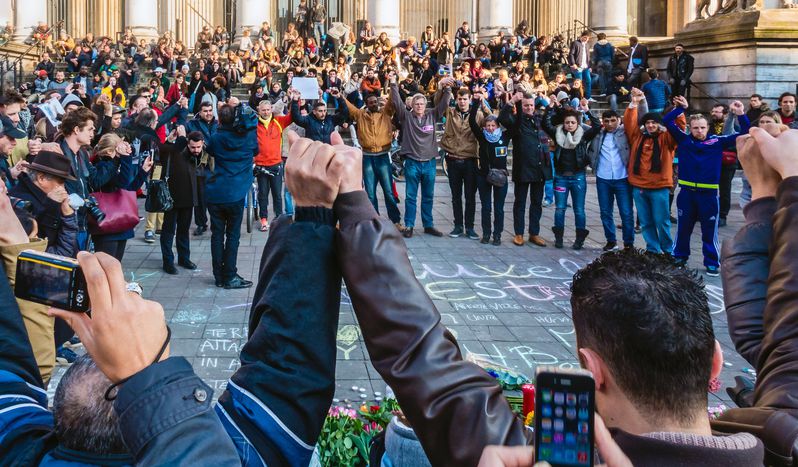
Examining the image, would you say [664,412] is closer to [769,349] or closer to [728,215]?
[769,349]

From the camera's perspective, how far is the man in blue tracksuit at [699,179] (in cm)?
932

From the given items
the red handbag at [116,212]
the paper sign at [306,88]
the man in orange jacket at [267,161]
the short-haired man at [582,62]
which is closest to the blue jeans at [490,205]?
the man in orange jacket at [267,161]

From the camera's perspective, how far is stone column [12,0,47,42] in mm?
27109

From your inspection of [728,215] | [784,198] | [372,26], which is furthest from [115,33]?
[784,198]

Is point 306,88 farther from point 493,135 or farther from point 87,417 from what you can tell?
point 87,417

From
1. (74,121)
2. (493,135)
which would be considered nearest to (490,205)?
(493,135)

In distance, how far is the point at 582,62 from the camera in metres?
23.9

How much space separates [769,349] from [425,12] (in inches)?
1335

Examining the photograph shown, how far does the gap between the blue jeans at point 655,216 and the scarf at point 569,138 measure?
103 centimetres

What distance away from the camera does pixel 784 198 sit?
218cm

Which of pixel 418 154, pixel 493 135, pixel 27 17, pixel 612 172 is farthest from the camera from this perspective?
pixel 27 17

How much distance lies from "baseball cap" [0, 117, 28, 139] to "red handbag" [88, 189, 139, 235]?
1867 millimetres

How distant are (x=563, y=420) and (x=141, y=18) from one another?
30.6 m

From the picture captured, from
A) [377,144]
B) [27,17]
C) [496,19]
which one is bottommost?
[377,144]
